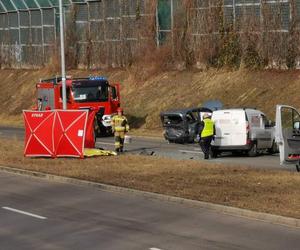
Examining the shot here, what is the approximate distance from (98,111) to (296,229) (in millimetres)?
26816

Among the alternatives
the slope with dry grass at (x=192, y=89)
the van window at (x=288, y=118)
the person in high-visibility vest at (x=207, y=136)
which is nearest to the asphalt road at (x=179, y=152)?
the person in high-visibility vest at (x=207, y=136)

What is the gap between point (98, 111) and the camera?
3744 cm

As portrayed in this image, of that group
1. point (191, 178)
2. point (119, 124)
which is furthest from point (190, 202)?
point (119, 124)

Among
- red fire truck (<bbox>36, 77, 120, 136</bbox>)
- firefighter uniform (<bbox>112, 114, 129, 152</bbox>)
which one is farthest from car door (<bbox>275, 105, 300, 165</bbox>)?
red fire truck (<bbox>36, 77, 120, 136</bbox>)

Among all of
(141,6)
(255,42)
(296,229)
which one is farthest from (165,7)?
(296,229)

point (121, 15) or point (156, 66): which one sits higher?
point (121, 15)

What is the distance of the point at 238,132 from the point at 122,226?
13.7 m

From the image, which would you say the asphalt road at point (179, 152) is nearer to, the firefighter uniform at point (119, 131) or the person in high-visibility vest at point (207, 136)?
the person in high-visibility vest at point (207, 136)

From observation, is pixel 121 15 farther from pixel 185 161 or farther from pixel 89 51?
pixel 185 161

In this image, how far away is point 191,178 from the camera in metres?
17.2

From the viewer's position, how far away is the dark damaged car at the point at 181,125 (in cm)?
3170

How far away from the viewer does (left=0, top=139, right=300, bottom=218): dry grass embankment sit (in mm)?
13594

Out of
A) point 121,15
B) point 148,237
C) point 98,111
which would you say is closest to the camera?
point 148,237

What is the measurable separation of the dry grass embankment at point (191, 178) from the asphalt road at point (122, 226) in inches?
30.2
